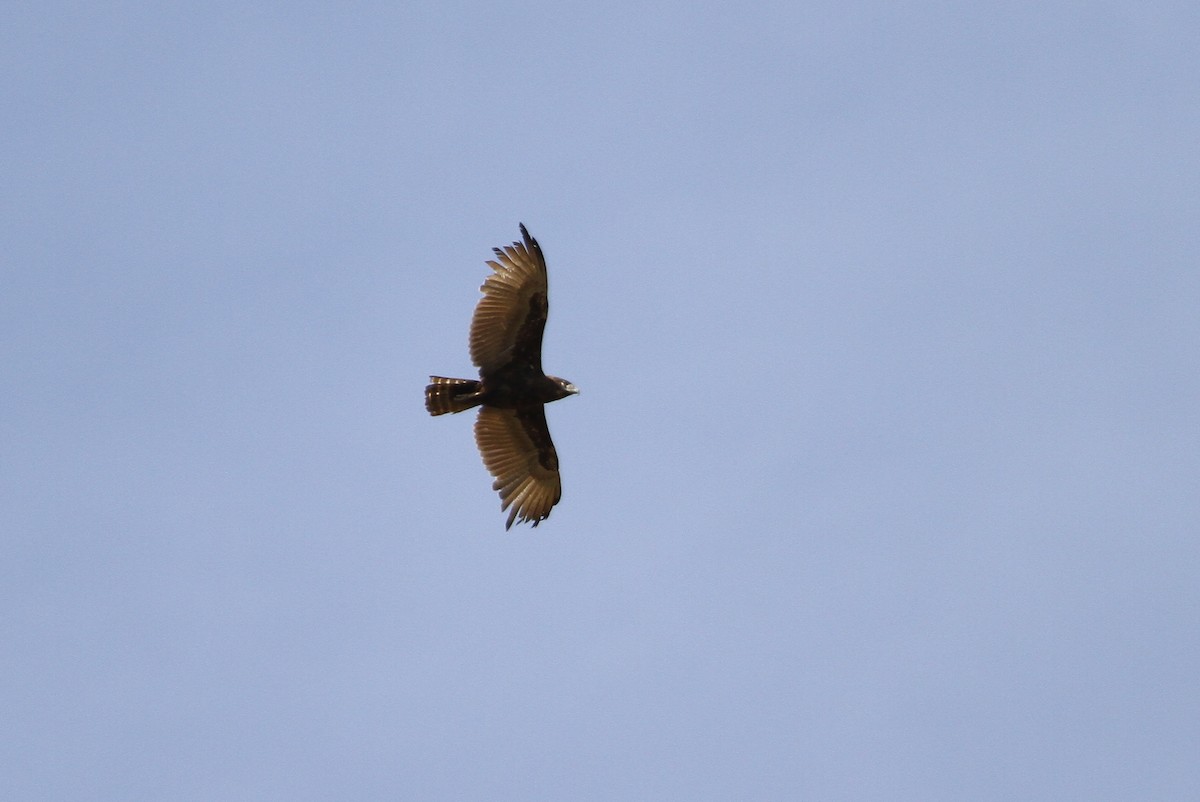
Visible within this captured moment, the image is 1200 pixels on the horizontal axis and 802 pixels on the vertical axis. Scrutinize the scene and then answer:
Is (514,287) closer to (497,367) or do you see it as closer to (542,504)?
(497,367)

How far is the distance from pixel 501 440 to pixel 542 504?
4.27 feet

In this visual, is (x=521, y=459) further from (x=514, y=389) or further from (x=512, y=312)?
(x=512, y=312)

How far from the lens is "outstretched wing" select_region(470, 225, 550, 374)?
31.4 m

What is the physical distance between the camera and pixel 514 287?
31.5 meters

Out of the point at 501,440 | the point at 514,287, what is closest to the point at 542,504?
the point at 501,440

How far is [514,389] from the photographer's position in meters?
32.0

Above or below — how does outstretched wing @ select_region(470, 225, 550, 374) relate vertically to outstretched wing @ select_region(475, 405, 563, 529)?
above

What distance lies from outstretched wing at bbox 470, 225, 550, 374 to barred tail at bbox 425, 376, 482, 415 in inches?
15.8

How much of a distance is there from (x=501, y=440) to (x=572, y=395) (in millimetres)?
1474

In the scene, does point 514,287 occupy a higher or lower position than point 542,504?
higher

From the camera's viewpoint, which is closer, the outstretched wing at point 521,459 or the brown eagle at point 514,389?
the brown eagle at point 514,389

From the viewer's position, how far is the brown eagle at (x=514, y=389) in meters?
31.4

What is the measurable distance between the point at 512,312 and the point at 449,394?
1.70 meters

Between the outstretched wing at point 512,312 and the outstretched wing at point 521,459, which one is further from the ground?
the outstretched wing at point 512,312
